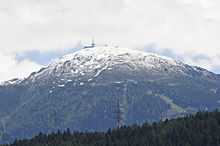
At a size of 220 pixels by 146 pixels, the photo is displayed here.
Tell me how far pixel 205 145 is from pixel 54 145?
43.9m

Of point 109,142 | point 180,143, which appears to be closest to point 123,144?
point 109,142

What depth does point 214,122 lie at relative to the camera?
199375 millimetres

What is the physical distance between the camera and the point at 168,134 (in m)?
197

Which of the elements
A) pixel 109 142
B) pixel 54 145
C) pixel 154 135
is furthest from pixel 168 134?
pixel 54 145

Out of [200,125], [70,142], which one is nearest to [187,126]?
[200,125]

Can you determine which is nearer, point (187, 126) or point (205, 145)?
point (205, 145)

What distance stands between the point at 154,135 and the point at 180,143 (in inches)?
456

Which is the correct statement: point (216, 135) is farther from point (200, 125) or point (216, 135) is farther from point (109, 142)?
point (109, 142)

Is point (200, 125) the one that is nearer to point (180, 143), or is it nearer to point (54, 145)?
point (180, 143)

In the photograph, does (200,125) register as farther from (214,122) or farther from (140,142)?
(140,142)

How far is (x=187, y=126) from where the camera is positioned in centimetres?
19962

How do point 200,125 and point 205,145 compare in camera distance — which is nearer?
point 205,145

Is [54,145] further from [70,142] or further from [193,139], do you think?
[193,139]

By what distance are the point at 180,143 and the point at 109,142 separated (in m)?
20.4
